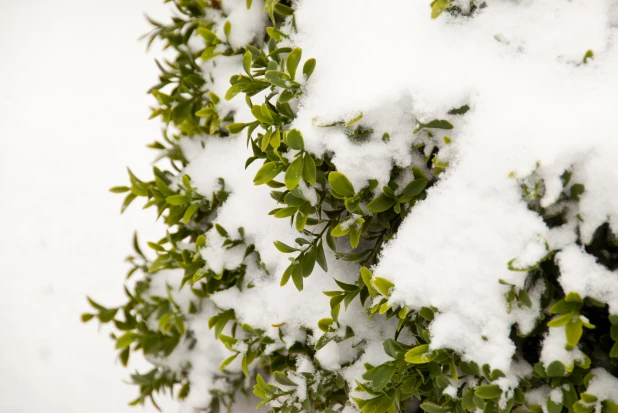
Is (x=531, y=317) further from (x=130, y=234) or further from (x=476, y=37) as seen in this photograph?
(x=130, y=234)

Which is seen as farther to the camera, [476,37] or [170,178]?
[170,178]

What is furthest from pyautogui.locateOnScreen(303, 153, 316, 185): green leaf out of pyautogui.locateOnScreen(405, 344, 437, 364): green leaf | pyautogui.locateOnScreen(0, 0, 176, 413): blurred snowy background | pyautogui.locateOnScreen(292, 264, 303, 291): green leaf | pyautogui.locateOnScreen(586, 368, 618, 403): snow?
pyautogui.locateOnScreen(0, 0, 176, 413): blurred snowy background

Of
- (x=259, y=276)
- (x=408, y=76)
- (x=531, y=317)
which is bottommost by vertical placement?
(x=259, y=276)

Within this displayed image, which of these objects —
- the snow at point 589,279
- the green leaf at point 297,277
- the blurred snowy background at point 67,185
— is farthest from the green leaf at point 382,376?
the blurred snowy background at point 67,185

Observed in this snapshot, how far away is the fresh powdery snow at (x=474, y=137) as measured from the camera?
826 mm

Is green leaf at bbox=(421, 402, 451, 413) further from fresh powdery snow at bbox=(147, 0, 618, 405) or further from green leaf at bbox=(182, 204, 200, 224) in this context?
green leaf at bbox=(182, 204, 200, 224)

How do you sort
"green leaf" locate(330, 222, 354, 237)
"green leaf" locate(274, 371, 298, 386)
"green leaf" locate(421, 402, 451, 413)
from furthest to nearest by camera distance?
1. "green leaf" locate(274, 371, 298, 386)
2. "green leaf" locate(330, 222, 354, 237)
3. "green leaf" locate(421, 402, 451, 413)

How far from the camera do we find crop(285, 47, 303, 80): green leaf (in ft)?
3.17

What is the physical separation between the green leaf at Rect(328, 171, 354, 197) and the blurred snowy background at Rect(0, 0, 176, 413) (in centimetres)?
205

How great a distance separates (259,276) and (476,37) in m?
0.82

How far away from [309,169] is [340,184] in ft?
0.25

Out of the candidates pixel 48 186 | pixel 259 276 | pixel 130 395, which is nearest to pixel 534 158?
pixel 259 276

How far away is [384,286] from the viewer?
91 cm

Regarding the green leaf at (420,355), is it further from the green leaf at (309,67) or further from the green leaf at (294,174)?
the green leaf at (309,67)
